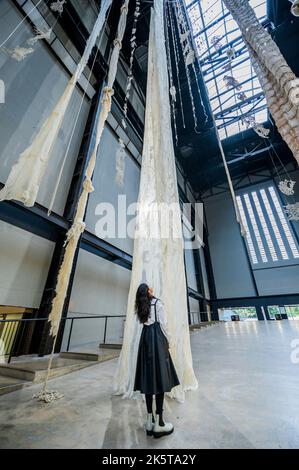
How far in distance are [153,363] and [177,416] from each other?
52 centimetres

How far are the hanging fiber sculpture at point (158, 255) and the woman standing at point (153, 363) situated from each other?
473 mm

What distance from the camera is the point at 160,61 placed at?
272 centimetres

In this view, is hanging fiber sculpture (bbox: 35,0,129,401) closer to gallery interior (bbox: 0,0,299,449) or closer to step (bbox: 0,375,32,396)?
gallery interior (bbox: 0,0,299,449)

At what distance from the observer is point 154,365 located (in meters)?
1.19

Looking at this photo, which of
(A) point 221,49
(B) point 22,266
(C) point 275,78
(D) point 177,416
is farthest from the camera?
(A) point 221,49

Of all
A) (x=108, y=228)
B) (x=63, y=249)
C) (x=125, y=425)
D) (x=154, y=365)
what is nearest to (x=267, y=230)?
(x=108, y=228)

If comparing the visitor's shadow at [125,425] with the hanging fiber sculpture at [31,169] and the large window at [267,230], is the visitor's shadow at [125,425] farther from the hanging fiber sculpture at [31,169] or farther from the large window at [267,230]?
the large window at [267,230]

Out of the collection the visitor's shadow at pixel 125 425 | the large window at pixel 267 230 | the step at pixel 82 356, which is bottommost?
the visitor's shadow at pixel 125 425

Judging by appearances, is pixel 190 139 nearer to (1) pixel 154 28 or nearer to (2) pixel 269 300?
(1) pixel 154 28

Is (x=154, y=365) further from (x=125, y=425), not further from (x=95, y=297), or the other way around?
(x=95, y=297)

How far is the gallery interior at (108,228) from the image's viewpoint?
48.1 inches

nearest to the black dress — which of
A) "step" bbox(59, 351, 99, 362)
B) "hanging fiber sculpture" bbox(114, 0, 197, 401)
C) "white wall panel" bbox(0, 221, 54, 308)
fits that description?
"hanging fiber sculpture" bbox(114, 0, 197, 401)

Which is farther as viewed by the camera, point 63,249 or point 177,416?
point 63,249

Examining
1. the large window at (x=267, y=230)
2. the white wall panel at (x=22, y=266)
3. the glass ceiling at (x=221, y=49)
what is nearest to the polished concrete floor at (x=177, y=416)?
the white wall panel at (x=22, y=266)
